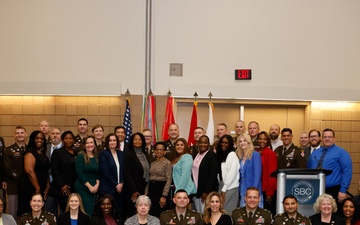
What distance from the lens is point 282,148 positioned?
961 cm

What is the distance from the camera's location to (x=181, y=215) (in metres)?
8.27

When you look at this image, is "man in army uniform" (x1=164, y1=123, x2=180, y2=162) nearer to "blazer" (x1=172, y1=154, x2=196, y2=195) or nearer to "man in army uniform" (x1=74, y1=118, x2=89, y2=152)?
"blazer" (x1=172, y1=154, x2=196, y2=195)

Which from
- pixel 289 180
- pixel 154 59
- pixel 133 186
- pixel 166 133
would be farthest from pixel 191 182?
pixel 154 59

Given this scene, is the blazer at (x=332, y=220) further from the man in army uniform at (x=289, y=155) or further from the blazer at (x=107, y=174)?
the blazer at (x=107, y=174)

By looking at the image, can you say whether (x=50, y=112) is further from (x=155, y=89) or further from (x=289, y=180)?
(x=289, y=180)

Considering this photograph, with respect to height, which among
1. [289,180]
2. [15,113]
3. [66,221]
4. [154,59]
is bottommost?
A: [66,221]

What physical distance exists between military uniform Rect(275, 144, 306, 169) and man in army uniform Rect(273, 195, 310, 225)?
1.41 metres

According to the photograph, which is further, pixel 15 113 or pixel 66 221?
pixel 15 113

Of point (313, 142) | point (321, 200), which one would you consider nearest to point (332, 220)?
point (321, 200)

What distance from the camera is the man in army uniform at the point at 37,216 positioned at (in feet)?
26.5

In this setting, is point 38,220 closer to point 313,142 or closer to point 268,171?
point 268,171

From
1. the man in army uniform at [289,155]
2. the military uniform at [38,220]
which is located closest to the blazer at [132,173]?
the military uniform at [38,220]

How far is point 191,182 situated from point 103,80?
3.43m

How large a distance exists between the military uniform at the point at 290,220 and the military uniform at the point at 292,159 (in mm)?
1460
